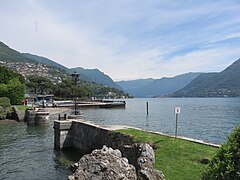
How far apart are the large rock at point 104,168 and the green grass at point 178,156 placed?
330 centimetres

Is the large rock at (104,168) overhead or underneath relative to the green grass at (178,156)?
overhead

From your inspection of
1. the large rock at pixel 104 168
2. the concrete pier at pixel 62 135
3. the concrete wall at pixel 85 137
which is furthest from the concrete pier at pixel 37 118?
the large rock at pixel 104 168

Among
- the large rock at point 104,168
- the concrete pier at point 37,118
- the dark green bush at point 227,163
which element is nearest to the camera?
the dark green bush at point 227,163

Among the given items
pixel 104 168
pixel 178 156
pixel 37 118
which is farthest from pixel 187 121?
pixel 104 168

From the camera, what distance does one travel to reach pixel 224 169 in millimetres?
4523

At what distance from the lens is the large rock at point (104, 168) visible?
5773mm

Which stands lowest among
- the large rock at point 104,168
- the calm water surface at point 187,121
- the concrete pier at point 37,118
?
the calm water surface at point 187,121

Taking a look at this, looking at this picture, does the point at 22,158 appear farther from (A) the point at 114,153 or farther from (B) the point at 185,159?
(A) the point at 114,153

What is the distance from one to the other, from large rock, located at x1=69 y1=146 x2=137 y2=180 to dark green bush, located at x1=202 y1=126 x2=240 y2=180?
5.93 ft

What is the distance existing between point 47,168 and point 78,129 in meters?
4.61

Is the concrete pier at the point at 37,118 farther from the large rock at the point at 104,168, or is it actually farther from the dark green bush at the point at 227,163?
the dark green bush at the point at 227,163

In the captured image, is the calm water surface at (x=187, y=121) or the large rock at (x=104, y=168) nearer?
the large rock at (x=104, y=168)

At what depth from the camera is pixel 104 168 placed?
5.86m

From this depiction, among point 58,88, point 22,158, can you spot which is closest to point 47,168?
point 22,158
